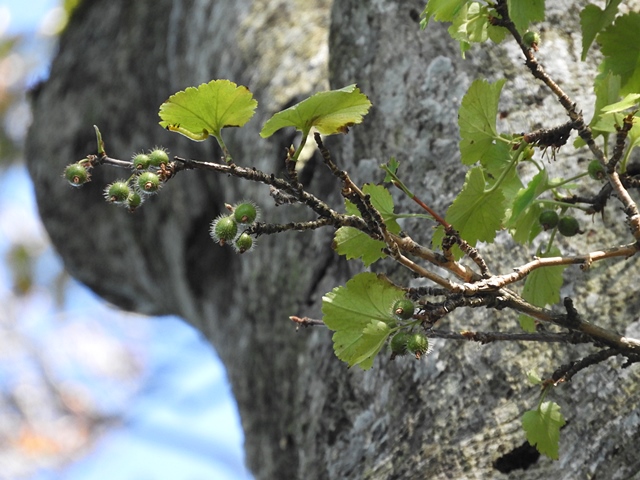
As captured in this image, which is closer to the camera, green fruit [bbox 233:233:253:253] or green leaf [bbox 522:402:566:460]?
green fruit [bbox 233:233:253:253]

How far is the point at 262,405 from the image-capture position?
1748 mm

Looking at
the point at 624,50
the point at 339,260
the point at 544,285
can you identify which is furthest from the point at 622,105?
the point at 339,260

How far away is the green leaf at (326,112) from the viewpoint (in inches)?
29.7

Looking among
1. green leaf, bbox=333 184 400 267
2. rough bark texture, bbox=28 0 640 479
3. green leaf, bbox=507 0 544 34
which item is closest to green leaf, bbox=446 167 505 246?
green leaf, bbox=333 184 400 267

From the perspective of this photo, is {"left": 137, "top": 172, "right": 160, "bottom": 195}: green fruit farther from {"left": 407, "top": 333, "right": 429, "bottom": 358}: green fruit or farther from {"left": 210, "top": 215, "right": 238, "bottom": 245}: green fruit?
{"left": 407, "top": 333, "right": 429, "bottom": 358}: green fruit

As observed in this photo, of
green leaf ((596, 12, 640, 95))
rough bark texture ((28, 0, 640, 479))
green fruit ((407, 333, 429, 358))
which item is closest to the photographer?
green fruit ((407, 333, 429, 358))

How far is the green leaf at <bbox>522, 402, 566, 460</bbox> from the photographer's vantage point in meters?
0.86

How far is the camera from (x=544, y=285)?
35.6 inches

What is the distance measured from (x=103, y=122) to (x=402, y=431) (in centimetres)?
Result: 194

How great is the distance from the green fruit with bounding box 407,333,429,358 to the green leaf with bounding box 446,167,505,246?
148 mm

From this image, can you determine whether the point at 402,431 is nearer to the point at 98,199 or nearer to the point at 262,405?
the point at 262,405

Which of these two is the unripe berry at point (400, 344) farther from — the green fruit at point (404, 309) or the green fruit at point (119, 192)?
the green fruit at point (119, 192)

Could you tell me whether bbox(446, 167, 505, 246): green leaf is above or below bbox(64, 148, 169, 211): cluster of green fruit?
below

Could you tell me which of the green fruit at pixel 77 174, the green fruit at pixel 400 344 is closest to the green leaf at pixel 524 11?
the green fruit at pixel 400 344
